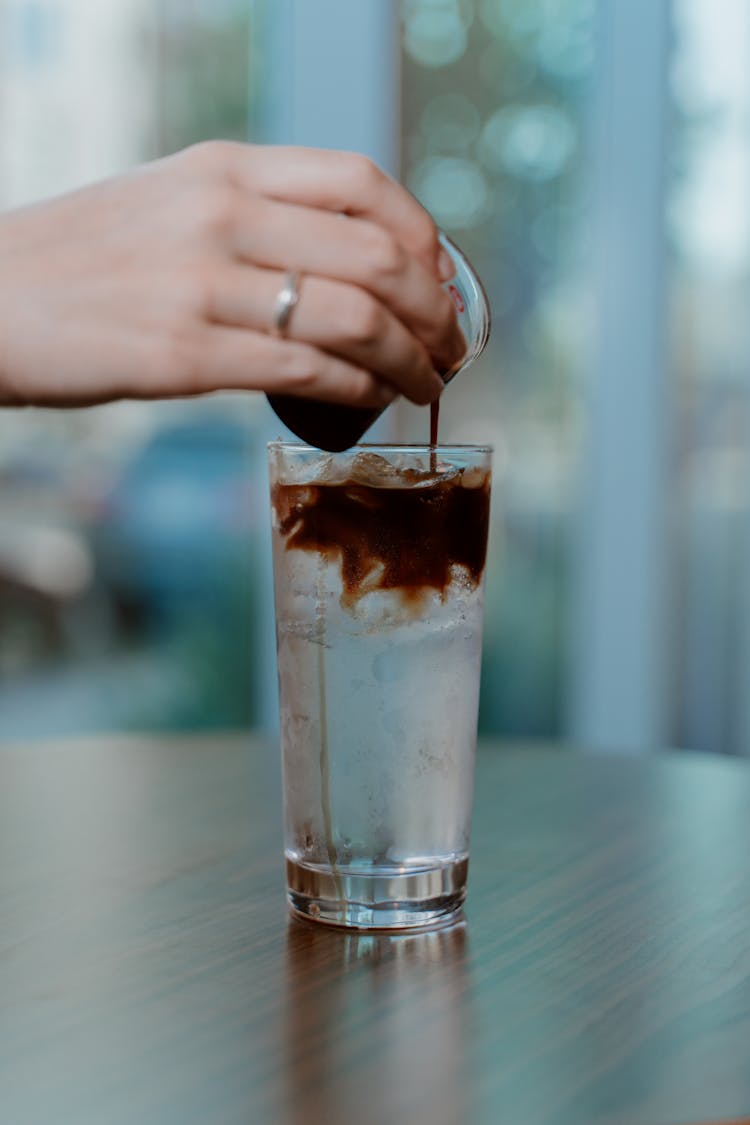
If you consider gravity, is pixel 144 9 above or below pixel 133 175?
above

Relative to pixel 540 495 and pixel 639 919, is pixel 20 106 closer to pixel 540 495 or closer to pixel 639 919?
pixel 540 495

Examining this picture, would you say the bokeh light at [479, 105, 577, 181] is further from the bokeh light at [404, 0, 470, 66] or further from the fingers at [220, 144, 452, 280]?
the fingers at [220, 144, 452, 280]

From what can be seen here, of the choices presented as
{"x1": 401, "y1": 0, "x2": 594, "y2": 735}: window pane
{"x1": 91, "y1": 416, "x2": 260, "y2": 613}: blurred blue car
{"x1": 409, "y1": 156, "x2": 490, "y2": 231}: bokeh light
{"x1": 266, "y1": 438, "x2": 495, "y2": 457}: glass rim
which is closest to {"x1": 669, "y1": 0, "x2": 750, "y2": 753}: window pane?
{"x1": 401, "y1": 0, "x2": 594, "y2": 735}: window pane

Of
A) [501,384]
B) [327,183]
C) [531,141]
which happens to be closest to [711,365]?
[501,384]

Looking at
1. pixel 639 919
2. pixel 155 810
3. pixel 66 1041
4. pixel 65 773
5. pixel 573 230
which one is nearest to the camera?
pixel 66 1041

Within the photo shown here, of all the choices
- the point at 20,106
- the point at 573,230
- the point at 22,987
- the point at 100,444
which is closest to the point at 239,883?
the point at 22,987

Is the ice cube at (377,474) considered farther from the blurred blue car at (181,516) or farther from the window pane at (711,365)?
the window pane at (711,365)
